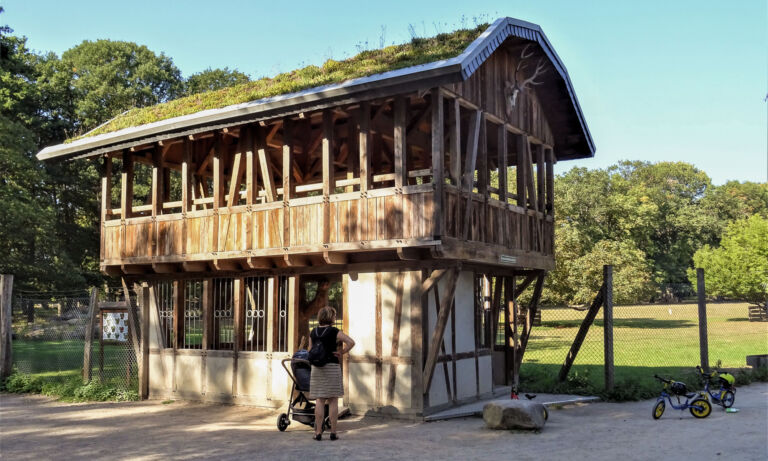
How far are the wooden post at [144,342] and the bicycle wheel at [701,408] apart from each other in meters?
11.4

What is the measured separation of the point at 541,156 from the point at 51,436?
1154 cm

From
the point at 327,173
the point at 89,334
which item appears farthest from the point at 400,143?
the point at 89,334

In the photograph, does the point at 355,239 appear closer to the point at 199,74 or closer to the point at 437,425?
the point at 437,425

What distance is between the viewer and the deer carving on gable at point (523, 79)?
14688 mm

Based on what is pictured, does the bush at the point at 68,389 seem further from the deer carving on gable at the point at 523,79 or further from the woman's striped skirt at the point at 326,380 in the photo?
the deer carving on gable at the point at 523,79

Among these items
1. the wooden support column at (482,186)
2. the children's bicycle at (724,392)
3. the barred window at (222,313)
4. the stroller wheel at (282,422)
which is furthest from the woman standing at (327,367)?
the children's bicycle at (724,392)

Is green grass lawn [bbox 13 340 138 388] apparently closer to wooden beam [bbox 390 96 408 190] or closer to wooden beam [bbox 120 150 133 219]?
wooden beam [bbox 120 150 133 219]

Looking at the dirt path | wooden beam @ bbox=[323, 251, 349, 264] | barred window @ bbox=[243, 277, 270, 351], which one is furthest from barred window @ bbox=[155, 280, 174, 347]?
wooden beam @ bbox=[323, 251, 349, 264]

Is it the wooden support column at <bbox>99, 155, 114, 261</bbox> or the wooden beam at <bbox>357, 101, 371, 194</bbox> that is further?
the wooden support column at <bbox>99, 155, 114, 261</bbox>

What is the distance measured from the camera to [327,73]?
13.8m

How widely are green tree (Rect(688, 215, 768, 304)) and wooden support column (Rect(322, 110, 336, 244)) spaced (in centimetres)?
4143

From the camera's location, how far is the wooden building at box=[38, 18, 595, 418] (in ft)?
39.5

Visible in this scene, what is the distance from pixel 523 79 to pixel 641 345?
19.7 metres

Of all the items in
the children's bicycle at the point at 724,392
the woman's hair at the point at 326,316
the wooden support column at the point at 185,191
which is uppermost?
the wooden support column at the point at 185,191
